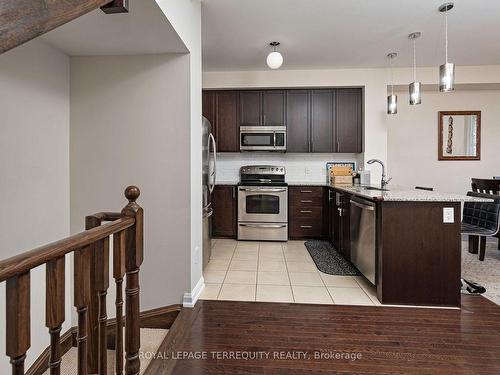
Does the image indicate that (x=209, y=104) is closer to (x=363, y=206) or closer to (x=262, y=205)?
(x=262, y=205)

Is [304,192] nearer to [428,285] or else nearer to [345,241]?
[345,241]

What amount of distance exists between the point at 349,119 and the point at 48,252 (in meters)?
4.58

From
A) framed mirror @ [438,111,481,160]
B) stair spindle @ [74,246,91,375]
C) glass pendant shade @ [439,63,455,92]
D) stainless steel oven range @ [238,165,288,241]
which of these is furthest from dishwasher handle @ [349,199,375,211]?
framed mirror @ [438,111,481,160]

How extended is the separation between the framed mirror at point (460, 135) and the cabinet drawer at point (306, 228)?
101 inches

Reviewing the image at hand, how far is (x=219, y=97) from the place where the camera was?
4.77 metres

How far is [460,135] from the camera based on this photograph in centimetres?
501

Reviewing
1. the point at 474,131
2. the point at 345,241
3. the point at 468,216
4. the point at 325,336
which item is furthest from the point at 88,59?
the point at 474,131

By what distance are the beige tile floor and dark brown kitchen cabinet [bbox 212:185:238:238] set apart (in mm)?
677

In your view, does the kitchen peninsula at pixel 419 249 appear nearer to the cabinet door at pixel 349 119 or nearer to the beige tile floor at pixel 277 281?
the beige tile floor at pixel 277 281

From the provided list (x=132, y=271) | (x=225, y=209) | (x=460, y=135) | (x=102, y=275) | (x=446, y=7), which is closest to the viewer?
(x=102, y=275)

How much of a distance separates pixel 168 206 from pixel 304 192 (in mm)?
2669

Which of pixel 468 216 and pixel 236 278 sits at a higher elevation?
pixel 468 216

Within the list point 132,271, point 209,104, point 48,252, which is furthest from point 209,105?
point 48,252

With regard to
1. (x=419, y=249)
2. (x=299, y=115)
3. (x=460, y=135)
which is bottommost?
(x=419, y=249)
